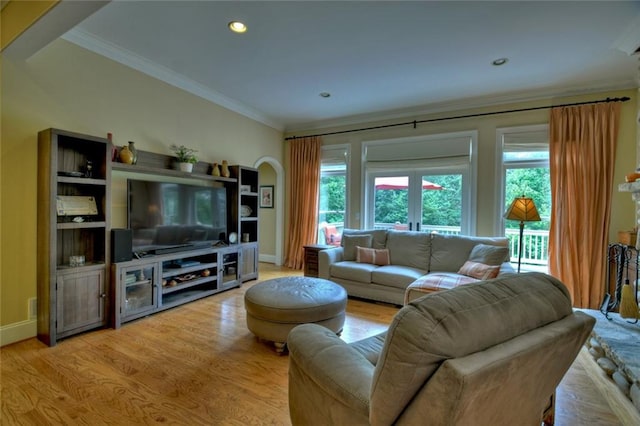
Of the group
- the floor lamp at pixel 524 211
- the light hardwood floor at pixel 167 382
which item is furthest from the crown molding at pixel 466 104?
the light hardwood floor at pixel 167 382

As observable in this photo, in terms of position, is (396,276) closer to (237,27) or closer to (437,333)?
(437,333)

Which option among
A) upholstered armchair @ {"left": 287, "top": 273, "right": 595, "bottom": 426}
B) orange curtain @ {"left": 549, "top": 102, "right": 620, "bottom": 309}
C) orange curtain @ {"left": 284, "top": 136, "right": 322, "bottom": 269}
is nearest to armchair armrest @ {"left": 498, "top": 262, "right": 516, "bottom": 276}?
orange curtain @ {"left": 549, "top": 102, "right": 620, "bottom": 309}

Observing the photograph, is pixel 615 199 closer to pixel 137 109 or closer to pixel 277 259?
pixel 277 259

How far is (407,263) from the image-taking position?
410 cm

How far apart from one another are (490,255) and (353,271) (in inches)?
64.5

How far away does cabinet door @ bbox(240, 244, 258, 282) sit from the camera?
461cm

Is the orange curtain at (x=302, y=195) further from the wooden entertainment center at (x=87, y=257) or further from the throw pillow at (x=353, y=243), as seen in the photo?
the wooden entertainment center at (x=87, y=257)

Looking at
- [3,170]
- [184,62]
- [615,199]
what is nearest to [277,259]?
[184,62]

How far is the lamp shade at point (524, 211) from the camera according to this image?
3316mm

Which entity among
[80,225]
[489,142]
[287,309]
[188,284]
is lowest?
[188,284]

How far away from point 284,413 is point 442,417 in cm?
129

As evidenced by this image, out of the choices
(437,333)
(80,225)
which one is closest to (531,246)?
(437,333)

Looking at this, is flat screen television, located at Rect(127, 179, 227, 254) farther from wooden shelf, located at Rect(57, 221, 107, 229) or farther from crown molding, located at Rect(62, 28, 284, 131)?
crown molding, located at Rect(62, 28, 284, 131)

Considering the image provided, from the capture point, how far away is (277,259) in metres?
6.18
